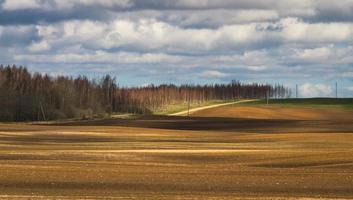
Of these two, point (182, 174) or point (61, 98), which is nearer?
point (182, 174)

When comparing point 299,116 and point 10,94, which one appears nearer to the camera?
point 299,116

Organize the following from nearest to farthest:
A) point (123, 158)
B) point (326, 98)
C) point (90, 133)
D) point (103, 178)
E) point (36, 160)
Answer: point (103, 178), point (36, 160), point (123, 158), point (90, 133), point (326, 98)

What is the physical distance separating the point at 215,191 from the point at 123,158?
53.8ft

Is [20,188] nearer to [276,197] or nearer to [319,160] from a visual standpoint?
[276,197]

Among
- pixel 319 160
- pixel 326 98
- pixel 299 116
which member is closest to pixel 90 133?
pixel 319 160

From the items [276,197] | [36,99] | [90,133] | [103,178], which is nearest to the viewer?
[276,197]

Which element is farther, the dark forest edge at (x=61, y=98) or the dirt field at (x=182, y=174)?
the dark forest edge at (x=61, y=98)

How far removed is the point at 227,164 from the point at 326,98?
15949 cm

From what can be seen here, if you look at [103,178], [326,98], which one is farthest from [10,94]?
[103,178]

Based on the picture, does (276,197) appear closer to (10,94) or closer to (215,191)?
(215,191)

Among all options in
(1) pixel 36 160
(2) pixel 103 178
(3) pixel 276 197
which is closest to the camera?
(3) pixel 276 197

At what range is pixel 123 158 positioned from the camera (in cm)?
4022

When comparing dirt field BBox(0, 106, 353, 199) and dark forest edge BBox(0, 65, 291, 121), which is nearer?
dirt field BBox(0, 106, 353, 199)

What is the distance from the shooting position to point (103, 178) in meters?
28.2
